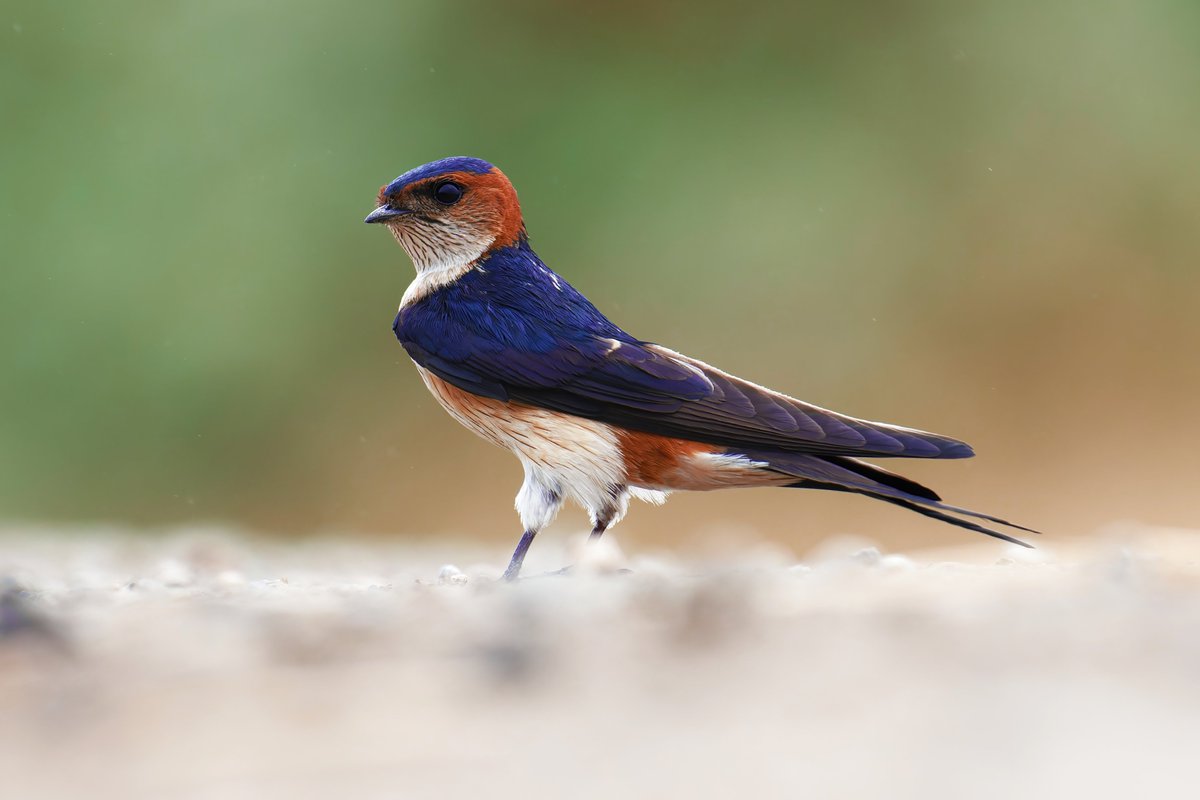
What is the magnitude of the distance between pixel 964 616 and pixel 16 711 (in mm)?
1260

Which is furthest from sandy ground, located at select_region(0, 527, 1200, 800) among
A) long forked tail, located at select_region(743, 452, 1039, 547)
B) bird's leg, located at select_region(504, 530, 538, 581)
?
bird's leg, located at select_region(504, 530, 538, 581)

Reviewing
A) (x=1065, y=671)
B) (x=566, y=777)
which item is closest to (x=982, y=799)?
(x=1065, y=671)

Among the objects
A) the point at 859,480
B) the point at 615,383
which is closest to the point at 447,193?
the point at 615,383

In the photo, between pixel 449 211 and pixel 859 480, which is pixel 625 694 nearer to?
pixel 859 480

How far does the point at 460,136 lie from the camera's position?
8.12m

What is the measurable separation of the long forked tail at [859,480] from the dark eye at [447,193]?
109cm

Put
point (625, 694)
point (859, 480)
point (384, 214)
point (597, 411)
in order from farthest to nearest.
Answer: point (384, 214) → point (597, 411) → point (859, 480) → point (625, 694)

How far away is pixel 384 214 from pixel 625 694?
2.22 meters

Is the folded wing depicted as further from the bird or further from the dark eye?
the dark eye

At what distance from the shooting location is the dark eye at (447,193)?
3.76m

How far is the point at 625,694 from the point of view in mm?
1788

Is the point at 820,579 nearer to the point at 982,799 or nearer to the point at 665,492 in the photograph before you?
the point at 982,799

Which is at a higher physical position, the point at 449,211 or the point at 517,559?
the point at 449,211

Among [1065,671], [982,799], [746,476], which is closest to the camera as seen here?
[982,799]
